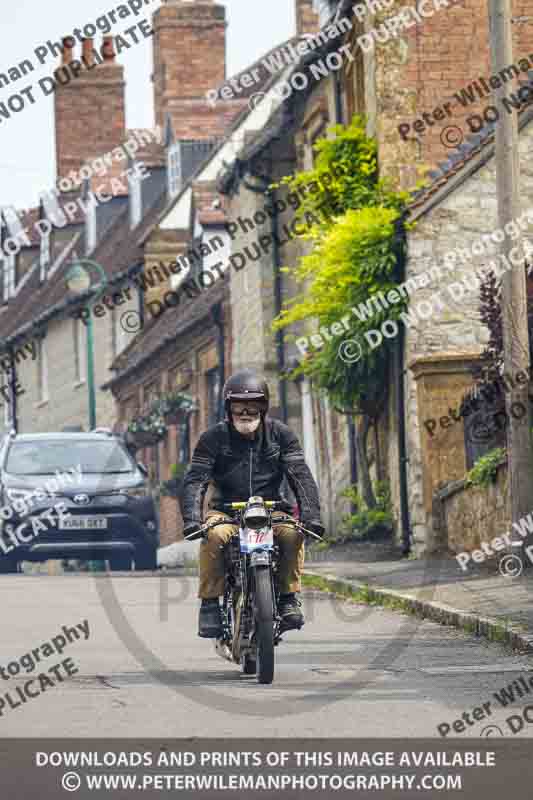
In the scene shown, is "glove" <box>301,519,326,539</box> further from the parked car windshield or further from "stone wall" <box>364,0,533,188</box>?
"stone wall" <box>364,0,533,188</box>

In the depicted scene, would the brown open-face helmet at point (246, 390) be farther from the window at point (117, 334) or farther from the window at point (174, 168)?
the window at point (117, 334)

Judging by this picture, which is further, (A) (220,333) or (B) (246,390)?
(A) (220,333)

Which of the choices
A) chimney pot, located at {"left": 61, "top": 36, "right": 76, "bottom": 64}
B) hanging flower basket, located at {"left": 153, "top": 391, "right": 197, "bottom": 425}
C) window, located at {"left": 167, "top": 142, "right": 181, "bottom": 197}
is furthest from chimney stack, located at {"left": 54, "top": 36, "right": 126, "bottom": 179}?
hanging flower basket, located at {"left": 153, "top": 391, "right": 197, "bottom": 425}

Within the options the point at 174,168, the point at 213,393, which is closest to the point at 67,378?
the point at 174,168

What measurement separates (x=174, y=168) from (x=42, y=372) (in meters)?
14.1

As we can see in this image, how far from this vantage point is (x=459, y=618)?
1314 cm

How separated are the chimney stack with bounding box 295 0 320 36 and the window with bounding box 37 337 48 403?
66.1ft

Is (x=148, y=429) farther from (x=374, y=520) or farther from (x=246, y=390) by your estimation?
(x=246, y=390)

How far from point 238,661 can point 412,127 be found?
48.5ft

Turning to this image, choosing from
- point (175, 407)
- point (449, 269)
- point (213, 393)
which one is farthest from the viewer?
point (213, 393)

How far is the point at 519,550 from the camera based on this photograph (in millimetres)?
15227

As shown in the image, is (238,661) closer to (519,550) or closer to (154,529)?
(519,550)

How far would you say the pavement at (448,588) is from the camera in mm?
12372
